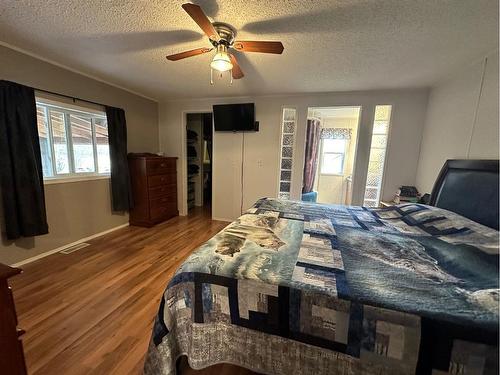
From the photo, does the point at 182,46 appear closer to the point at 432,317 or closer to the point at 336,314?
the point at 336,314

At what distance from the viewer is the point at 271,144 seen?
372 cm

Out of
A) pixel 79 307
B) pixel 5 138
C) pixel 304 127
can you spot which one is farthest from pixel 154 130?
pixel 79 307

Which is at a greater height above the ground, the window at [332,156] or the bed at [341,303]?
the window at [332,156]

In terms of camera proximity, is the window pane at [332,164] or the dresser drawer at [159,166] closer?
the dresser drawer at [159,166]

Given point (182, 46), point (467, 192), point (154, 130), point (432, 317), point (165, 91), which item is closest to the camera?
point (432, 317)

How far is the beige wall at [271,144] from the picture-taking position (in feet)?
10.2

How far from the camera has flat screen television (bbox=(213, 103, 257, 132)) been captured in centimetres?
363

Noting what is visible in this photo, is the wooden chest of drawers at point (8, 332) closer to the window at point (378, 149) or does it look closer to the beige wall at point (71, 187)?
the beige wall at point (71, 187)

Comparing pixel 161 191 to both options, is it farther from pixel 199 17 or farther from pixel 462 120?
pixel 462 120

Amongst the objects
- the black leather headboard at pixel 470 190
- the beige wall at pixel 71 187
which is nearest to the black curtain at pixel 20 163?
the beige wall at pixel 71 187

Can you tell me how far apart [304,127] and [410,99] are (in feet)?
4.93

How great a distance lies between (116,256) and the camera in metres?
2.61

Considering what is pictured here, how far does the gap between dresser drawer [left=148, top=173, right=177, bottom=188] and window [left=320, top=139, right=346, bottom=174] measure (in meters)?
3.42

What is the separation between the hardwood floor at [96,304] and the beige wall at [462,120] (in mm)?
2681
